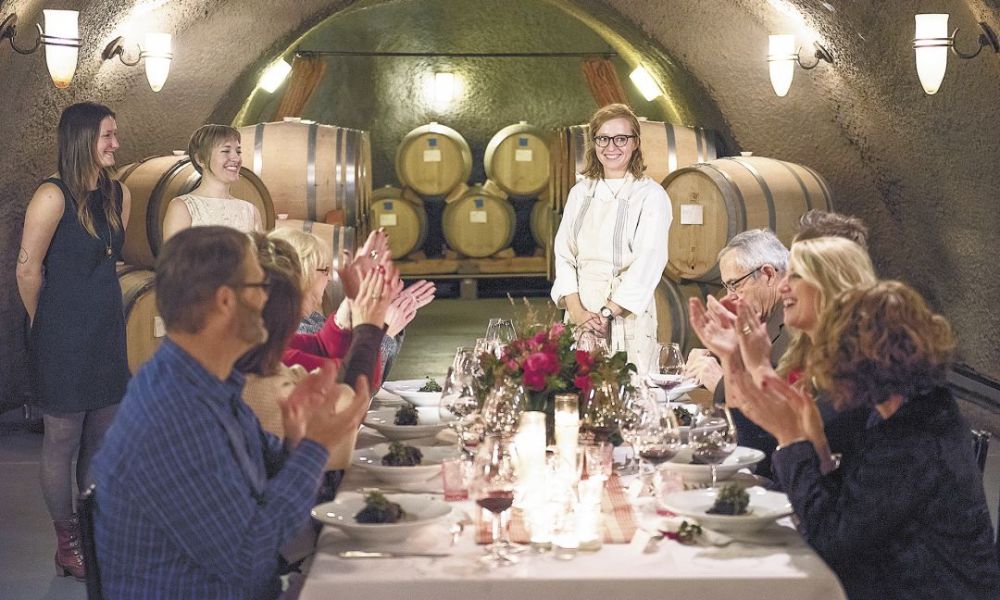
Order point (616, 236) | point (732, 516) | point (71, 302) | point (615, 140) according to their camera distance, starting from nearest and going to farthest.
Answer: point (732, 516) < point (71, 302) < point (615, 140) < point (616, 236)

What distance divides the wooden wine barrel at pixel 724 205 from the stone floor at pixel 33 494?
1244mm

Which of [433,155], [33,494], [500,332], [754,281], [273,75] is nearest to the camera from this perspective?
[500,332]

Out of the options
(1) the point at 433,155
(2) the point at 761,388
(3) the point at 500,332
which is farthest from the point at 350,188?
(2) the point at 761,388

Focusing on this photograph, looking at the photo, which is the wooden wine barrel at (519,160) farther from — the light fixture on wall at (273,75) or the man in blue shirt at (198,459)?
the man in blue shirt at (198,459)

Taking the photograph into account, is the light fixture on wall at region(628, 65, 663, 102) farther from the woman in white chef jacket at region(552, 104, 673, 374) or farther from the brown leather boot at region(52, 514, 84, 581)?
the brown leather boot at region(52, 514, 84, 581)

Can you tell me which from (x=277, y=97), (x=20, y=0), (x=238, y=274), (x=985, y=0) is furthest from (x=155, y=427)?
(x=277, y=97)

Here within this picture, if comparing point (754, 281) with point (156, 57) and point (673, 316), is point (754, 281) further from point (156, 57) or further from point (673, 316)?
point (156, 57)

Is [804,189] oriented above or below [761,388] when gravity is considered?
above

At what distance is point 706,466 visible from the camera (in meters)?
2.89

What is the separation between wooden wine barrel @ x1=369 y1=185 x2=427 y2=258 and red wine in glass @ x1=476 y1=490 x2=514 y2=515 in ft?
30.1

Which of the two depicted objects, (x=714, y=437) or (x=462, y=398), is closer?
(x=714, y=437)

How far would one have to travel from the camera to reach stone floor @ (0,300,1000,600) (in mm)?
4277

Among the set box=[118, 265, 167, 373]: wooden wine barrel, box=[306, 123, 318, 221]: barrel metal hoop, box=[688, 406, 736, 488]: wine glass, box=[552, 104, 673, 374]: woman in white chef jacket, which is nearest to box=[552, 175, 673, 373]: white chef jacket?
box=[552, 104, 673, 374]: woman in white chef jacket

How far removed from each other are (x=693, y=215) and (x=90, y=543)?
16.8 ft
